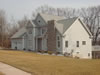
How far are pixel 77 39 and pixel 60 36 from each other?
429 centimetres

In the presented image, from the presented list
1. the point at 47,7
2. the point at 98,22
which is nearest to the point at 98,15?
the point at 98,22

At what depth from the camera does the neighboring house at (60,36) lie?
111ft

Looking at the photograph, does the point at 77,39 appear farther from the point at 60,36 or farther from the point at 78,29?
the point at 60,36

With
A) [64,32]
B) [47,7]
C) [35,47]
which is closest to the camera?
[64,32]

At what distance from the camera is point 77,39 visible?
3538 cm

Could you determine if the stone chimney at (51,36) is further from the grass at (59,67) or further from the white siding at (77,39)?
the grass at (59,67)

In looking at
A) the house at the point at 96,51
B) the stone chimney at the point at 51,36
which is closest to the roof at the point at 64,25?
the stone chimney at the point at 51,36

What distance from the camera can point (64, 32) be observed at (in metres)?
33.1

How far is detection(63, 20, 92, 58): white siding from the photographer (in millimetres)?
33950

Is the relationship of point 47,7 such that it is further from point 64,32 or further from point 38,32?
point 64,32

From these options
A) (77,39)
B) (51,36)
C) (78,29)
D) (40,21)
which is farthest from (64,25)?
(40,21)

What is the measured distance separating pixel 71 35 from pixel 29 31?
1138 cm

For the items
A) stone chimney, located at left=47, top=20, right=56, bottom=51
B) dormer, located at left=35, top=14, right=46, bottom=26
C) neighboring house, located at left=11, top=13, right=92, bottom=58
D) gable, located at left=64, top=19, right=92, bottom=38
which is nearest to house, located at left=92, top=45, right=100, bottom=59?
neighboring house, located at left=11, top=13, right=92, bottom=58

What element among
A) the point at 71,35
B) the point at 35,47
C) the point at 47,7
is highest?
the point at 47,7
